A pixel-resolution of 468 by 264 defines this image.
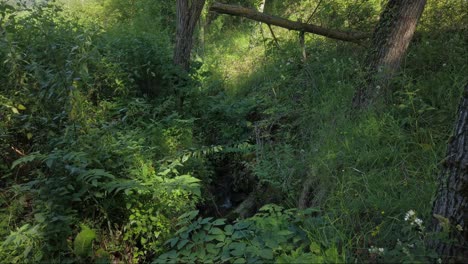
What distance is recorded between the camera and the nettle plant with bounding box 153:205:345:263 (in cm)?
218

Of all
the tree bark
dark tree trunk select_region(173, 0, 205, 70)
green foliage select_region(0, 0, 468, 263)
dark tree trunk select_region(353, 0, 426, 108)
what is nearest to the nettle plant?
green foliage select_region(0, 0, 468, 263)

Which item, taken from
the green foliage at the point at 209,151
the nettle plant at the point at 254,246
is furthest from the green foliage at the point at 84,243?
the nettle plant at the point at 254,246

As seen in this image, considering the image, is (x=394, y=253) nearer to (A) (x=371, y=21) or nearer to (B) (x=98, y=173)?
(B) (x=98, y=173)

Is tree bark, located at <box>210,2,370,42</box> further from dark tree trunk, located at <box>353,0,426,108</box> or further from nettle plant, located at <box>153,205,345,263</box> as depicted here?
nettle plant, located at <box>153,205,345,263</box>

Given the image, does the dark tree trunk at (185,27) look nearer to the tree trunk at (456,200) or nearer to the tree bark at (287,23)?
the tree bark at (287,23)

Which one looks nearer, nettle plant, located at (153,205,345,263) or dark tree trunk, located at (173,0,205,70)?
nettle plant, located at (153,205,345,263)

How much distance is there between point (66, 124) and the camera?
149 inches

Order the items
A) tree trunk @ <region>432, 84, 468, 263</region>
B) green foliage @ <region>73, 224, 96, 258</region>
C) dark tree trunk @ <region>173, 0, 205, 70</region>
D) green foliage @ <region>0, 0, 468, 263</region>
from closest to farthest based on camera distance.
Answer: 1. tree trunk @ <region>432, 84, 468, 263</region>
2. green foliage @ <region>0, 0, 468, 263</region>
3. green foliage @ <region>73, 224, 96, 258</region>
4. dark tree trunk @ <region>173, 0, 205, 70</region>

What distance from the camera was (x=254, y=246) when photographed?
88.1 inches

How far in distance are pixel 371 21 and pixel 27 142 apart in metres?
5.07

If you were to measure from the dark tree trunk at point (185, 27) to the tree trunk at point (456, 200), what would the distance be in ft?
15.3

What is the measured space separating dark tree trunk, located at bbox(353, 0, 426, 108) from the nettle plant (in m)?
2.34

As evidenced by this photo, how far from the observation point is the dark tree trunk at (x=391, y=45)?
4316mm

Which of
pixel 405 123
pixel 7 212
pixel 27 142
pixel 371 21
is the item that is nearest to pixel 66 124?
pixel 27 142
